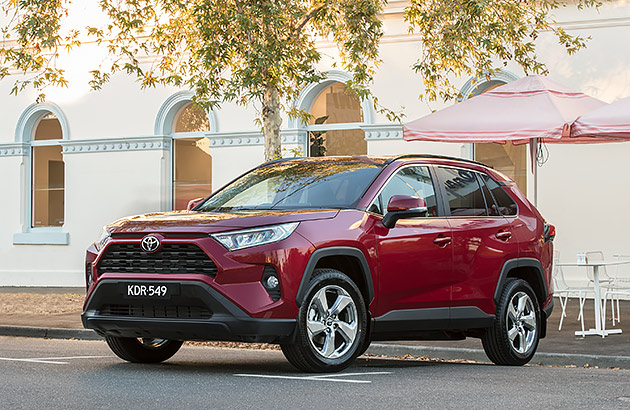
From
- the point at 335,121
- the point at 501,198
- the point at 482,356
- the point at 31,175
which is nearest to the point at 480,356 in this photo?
the point at 482,356

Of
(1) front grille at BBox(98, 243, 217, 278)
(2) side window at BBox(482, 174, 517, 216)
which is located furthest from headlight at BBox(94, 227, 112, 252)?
(2) side window at BBox(482, 174, 517, 216)

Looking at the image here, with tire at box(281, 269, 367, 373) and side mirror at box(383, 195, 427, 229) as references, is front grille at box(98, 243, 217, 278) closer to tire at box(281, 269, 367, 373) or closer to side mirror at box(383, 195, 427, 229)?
tire at box(281, 269, 367, 373)

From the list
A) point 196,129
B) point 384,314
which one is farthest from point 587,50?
point 384,314

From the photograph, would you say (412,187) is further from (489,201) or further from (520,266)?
(520,266)

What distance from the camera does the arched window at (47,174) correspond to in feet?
73.9

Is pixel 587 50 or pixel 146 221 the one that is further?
pixel 587 50

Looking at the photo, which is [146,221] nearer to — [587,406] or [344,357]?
[344,357]

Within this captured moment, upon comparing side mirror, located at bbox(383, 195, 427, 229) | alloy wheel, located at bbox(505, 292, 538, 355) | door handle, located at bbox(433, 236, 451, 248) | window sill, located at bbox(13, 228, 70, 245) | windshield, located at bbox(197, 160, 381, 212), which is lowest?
alloy wheel, located at bbox(505, 292, 538, 355)

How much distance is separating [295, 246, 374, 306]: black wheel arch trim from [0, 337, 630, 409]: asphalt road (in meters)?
0.60

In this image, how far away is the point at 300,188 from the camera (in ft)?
28.6

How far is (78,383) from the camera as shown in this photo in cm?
742

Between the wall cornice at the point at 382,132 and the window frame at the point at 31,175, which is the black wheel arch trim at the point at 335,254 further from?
the window frame at the point at 31,175

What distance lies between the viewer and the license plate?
7.67 meters

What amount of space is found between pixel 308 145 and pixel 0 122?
7174 millimetres
